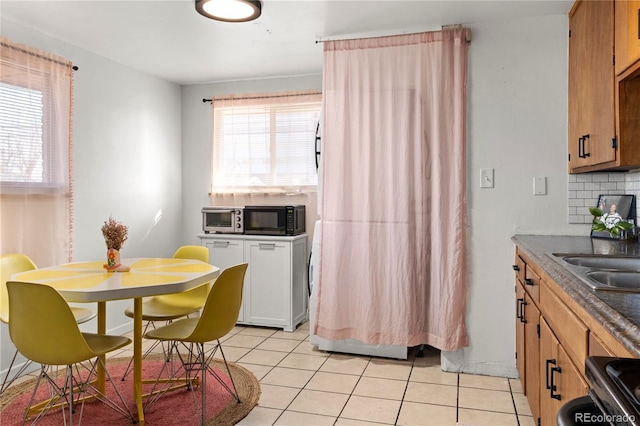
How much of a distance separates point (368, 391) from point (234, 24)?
101 inches

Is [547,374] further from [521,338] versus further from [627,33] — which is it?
[627,33]

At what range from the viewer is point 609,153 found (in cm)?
216

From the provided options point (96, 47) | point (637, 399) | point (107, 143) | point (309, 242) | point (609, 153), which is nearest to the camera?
point (637, 399)

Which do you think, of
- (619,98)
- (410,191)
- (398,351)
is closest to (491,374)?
(398,351)

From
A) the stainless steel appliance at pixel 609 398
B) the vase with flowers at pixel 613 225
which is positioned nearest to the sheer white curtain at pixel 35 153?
the stainless steel appliance at pixel 609 398

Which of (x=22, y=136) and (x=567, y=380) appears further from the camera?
(x=22, y=136)

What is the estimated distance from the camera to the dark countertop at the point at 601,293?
991 millimetres

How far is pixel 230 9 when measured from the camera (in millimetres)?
2553

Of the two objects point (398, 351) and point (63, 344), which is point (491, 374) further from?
point (63, 344)

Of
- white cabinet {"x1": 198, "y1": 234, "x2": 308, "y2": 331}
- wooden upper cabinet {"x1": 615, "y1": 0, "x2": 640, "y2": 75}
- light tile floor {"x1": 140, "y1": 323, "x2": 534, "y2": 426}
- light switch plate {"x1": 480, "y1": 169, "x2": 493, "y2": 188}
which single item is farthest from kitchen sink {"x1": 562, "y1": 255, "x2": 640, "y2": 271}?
white cabinet {"x1": 198, "y1": 234, "x2": 308, "y2": 331}

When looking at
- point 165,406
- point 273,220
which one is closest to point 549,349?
point 165,406

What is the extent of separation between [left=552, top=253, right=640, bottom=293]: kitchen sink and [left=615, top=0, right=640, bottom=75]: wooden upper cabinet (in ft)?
2.69

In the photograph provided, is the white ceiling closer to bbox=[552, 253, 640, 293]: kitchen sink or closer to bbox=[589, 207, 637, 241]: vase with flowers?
bbox=[589, 207, 637, 241]: vase with flowers

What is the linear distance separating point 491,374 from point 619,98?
6.17 feet
